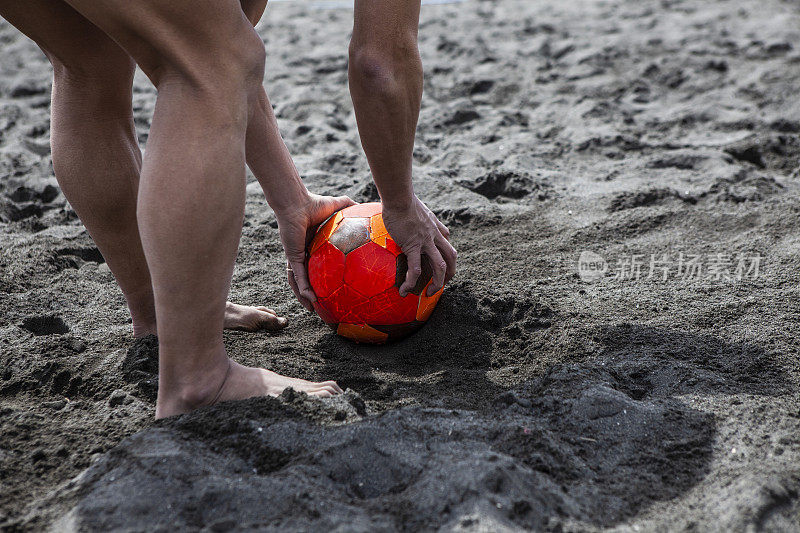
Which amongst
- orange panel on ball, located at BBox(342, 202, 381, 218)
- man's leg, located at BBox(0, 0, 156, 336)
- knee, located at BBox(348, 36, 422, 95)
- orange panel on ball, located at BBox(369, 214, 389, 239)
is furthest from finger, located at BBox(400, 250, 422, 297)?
man's leg, located at BBox(0, 0, 156, 336)

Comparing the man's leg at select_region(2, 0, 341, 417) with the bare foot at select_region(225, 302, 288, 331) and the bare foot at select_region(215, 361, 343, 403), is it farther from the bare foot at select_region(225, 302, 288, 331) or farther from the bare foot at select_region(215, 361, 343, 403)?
the bare foot at select_region(225, 302, 288, 331)

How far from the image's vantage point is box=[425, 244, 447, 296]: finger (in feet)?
7.16

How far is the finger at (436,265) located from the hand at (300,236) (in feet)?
1.35

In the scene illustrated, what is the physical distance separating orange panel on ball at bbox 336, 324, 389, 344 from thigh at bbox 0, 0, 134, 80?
104 centimetres

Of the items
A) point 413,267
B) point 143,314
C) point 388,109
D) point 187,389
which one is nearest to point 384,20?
point 388,109

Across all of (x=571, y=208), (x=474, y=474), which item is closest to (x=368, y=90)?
(x=474, y=474)

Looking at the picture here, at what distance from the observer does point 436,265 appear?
86.4 inches

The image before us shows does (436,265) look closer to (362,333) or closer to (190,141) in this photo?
(362,333)

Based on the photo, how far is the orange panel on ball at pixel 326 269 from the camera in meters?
2.26

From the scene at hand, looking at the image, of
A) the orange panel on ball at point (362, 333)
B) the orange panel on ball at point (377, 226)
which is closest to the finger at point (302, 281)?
the orange panel on ball at point (362, 333)

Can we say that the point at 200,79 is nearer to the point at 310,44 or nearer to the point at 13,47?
the point at 310,44

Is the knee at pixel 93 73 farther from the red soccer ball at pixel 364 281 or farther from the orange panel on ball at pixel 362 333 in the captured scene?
the orange panel on ball at pixel 362 333

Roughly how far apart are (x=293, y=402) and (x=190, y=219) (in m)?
0.55

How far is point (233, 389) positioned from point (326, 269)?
23.6 inches
